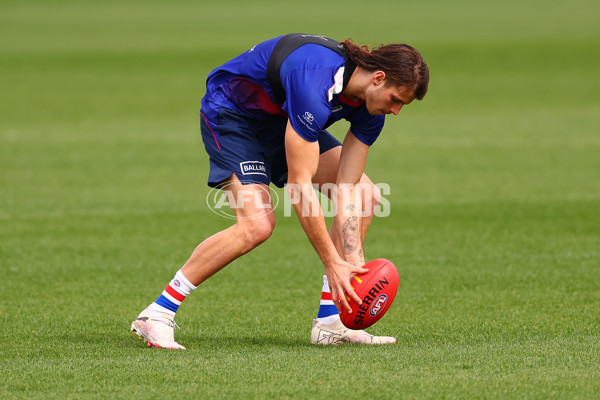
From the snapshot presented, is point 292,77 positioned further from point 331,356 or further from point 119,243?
point 119,243

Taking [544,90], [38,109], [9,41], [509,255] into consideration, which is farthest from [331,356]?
[9,41]

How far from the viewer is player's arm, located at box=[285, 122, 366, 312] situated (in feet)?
17.3

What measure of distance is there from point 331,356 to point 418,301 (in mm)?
1967

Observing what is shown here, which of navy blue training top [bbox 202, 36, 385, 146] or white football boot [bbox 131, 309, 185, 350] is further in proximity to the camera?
white football boot [bbox 131, 309, 185, 350]

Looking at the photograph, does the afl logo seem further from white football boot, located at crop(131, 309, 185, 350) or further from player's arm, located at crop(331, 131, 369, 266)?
white football boot, located at crop(131, 309, 185, 350)

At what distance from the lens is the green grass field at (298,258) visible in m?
4.98

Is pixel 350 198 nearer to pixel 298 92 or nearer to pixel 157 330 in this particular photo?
pixel 298 92

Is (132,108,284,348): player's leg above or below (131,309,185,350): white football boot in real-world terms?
above

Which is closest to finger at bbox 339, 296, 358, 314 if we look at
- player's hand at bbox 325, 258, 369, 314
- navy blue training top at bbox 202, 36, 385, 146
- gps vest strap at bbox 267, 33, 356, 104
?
player's hand at bbox 325, 258, 369, 314

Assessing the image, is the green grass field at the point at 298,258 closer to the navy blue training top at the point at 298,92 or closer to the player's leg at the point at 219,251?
the player's leg at the point at 219,251

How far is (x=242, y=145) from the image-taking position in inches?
234

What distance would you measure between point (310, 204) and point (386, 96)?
765mm

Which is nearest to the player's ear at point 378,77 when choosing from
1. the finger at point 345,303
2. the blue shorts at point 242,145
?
the blue shorts at point 242,145

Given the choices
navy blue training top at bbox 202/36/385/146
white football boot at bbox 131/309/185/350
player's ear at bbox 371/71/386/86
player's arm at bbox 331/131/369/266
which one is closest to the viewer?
navy blue training top at bbox 202/36/385/146
